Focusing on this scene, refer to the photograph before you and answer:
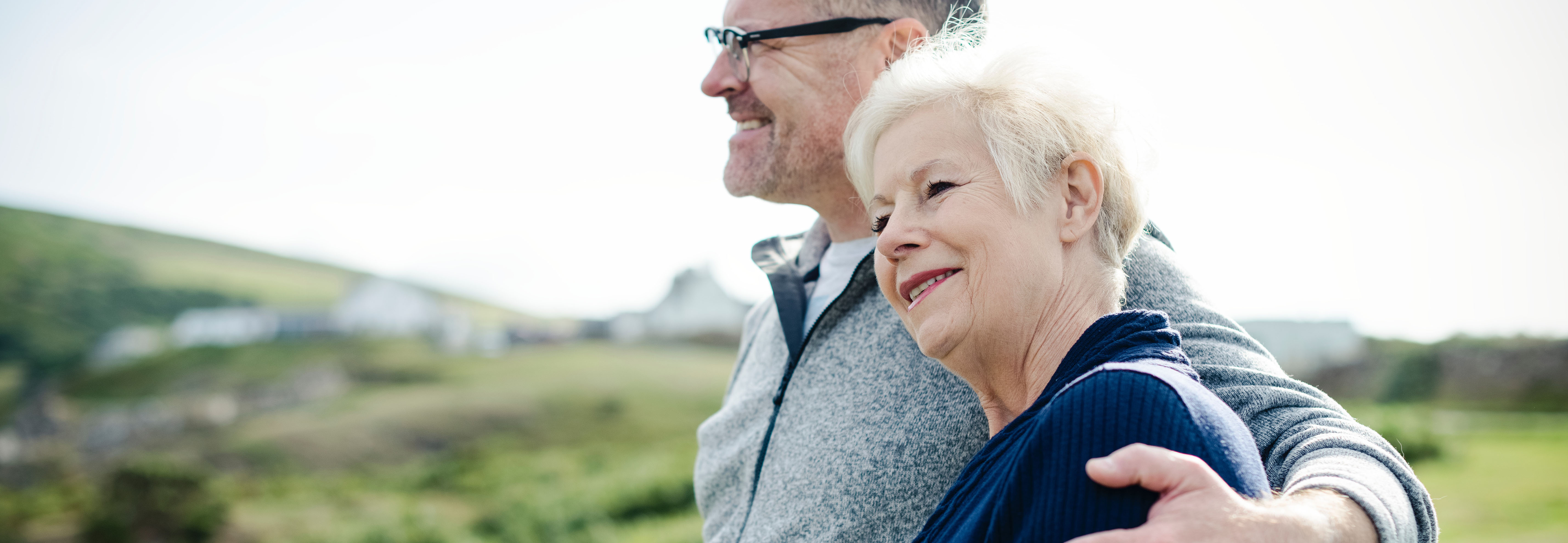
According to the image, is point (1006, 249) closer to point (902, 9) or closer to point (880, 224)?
point (880, 224)

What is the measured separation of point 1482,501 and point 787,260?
31.1 ft

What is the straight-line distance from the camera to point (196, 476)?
14.8 metres

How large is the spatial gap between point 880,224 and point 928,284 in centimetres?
22

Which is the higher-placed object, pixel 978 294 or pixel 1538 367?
pixel 978 294

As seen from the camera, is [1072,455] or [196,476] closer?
[1072,455]

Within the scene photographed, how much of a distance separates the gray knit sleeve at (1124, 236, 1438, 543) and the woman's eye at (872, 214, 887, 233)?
0.50m

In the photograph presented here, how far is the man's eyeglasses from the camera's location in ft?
7.77

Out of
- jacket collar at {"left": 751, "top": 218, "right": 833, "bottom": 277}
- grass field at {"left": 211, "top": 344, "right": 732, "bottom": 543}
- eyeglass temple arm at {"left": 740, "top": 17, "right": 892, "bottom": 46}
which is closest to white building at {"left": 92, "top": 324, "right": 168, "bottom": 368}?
grass field at {"left": 211, "top": 344, "right": 732, "bottom": 543}

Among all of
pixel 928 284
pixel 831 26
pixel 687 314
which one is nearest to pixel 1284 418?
pixel 928 284

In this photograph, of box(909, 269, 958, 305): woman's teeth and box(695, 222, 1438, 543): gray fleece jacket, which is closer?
box(695, 222, 1438, 543): gray fleece jacket

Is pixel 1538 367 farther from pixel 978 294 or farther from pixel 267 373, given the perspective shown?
pixel 267 373

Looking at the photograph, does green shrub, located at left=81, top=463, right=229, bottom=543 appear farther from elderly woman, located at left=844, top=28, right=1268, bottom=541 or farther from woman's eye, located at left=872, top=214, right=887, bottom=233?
elderly woman, located at left=844, top=28, right=1268, bottom=541

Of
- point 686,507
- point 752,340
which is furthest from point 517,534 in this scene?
Answer: point 752,340

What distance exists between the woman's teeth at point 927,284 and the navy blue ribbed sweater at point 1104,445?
34 cm
